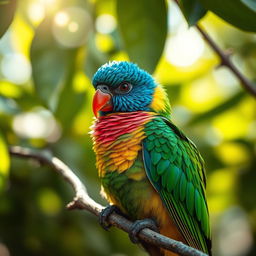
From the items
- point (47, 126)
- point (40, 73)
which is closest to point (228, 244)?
point (47, 126)

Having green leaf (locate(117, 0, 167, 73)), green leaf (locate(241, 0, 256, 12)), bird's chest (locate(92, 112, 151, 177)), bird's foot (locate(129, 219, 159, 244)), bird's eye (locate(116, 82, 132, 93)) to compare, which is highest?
bird's eye (locate(116, 82, 132, 93))

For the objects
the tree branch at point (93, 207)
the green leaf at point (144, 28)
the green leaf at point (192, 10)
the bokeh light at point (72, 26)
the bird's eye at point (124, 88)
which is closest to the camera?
the tree branch at point (93, 207)

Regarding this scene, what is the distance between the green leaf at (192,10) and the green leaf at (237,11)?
0.14 metres

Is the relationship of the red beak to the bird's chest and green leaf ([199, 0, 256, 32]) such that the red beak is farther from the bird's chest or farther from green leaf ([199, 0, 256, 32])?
green leaf ([199, 0, 256, 32])

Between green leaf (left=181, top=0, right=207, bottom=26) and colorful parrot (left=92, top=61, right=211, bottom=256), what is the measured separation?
112 centimetres

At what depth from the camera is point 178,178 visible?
3.66 metres

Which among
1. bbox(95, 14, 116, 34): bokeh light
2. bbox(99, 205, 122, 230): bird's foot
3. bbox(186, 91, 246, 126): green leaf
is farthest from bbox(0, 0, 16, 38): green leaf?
bbox(186, 91, 246, 126): green leaf

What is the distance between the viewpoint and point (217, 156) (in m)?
5.33

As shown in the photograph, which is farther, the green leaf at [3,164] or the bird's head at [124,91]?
the bird's head at [124,91]

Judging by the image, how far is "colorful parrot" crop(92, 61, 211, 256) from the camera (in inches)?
141

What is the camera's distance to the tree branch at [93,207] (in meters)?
2.47

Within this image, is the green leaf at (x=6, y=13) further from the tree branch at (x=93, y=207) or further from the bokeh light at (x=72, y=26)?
the tree branch at (x=93, y=207)

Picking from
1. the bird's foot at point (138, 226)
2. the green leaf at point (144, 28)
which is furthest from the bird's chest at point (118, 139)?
the green leaf at point (144, 28)

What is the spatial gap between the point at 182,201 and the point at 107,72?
1.15 m
